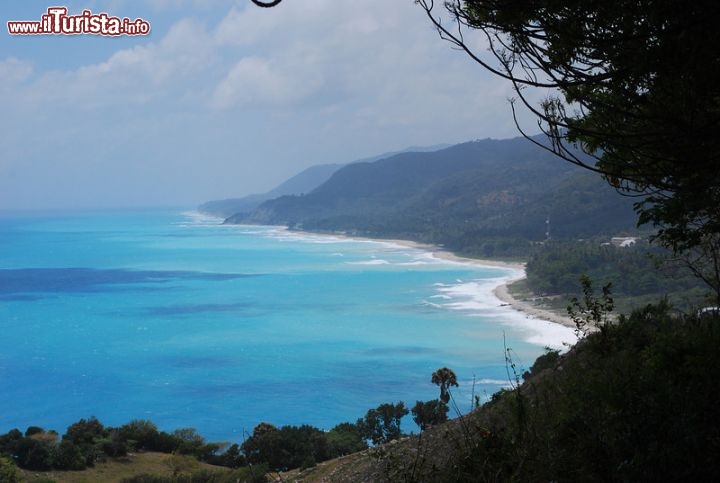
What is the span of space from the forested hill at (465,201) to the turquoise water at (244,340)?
67.2ft

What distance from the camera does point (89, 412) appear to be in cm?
3241

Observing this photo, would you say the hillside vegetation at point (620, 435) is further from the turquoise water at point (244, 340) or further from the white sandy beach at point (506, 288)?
the white sandy beach at point (506, 288)

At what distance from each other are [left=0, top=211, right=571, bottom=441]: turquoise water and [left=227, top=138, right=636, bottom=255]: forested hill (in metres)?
20.5

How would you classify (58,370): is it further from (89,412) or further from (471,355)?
(471,355)

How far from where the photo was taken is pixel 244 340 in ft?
144

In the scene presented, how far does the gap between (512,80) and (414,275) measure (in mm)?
64329

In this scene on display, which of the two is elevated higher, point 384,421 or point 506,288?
point 506,288

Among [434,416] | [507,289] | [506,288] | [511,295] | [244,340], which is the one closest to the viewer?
[434,416]

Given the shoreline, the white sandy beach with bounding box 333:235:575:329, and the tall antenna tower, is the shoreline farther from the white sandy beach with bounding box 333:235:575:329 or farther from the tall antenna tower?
the tall antenna tower

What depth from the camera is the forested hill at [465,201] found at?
89062mm

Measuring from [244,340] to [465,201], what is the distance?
92419mm

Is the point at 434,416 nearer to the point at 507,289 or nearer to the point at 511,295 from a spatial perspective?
the point at 511,295

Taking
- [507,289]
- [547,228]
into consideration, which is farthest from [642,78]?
[547,228]

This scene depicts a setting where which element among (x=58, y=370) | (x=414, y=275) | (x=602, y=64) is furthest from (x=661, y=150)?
(x=414, y=275)
